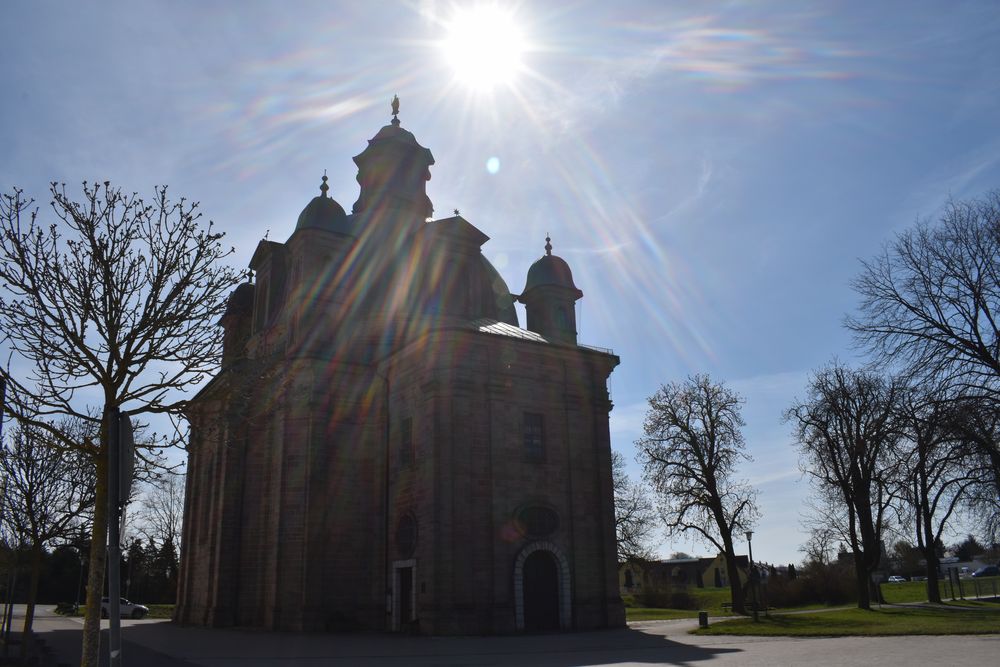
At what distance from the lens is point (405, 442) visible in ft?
93.4

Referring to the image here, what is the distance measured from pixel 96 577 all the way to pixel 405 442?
18972 millimetres

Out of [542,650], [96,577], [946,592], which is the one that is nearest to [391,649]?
[542,650]

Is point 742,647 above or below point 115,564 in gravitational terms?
below

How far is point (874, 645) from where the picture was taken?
1739 centimetres

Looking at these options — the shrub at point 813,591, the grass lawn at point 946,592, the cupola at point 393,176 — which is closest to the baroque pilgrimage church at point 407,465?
the cupola at point 393,176

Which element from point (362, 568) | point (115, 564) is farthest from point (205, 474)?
point (115, 564)

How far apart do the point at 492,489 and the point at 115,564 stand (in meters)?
20.3

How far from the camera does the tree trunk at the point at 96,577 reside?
8.84 metres

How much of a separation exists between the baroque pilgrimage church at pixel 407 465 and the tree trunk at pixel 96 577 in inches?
530

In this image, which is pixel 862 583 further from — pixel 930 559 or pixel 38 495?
pixel 38 495

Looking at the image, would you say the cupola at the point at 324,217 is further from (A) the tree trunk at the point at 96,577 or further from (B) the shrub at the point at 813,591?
(B) the shrub at the point at 813,591

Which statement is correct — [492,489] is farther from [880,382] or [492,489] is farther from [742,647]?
[880,382]

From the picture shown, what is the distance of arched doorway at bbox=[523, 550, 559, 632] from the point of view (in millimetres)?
25938

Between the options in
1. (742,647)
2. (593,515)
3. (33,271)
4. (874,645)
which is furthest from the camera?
(593,515)
